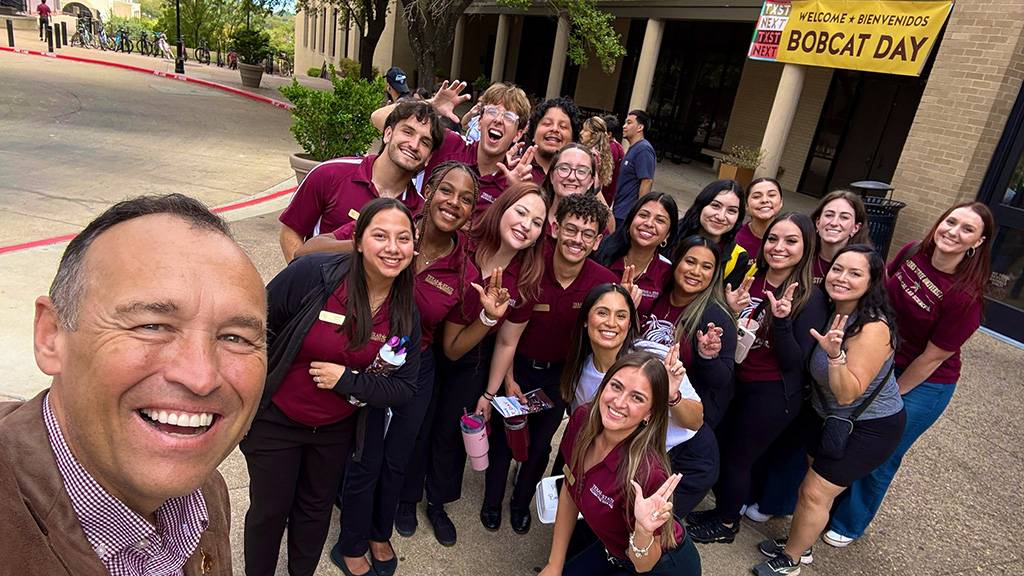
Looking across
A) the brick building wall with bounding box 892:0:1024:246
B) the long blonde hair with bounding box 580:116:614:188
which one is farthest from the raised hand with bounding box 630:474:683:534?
the brick building wall with bounding box 892:0:1024:246

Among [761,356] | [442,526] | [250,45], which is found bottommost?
[442,526]

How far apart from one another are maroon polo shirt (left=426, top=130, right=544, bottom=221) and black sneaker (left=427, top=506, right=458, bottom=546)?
1.77 metres

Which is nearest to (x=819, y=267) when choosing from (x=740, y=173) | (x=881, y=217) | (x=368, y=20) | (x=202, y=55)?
(x=881, y=217)

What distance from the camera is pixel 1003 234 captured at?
23.5 ft

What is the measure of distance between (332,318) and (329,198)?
1102 mm

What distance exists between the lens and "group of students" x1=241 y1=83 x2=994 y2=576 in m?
2.28

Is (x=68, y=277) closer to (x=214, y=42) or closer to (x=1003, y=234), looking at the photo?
(x=1003, y=234)

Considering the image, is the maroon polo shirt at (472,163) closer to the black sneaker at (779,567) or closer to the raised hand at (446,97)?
the raised hand at (446,97)

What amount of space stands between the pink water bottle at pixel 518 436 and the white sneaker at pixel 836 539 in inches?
75.0

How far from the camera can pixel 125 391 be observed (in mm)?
887

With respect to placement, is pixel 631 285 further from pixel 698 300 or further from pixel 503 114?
pixel 503 114

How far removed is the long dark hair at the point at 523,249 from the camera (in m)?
2.86

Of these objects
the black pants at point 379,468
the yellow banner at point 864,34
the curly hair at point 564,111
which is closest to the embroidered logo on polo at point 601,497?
the black pants at point 379,468

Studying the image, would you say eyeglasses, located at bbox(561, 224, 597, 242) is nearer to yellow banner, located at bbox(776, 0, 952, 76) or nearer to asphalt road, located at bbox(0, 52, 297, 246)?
asphalt road, located at bbox(0, 52, 297, 246)
